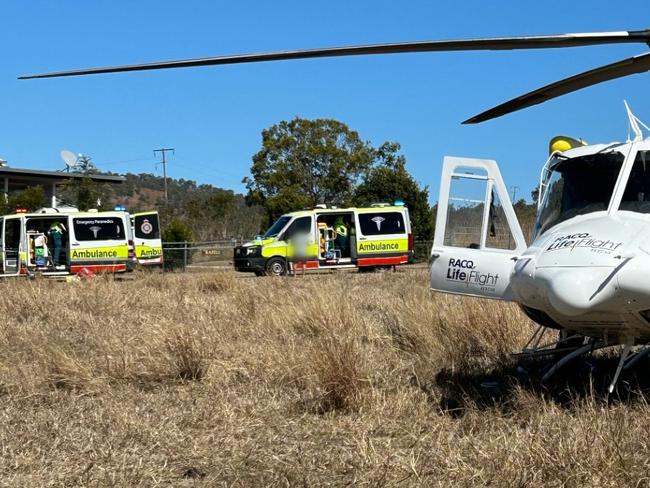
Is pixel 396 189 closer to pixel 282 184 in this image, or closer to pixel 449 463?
pixel 282 184

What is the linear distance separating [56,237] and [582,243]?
22.7 metres

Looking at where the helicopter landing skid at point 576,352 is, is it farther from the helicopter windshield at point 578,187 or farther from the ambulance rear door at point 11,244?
the ambulance rear door at point 11,244

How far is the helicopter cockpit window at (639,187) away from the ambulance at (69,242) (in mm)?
20682

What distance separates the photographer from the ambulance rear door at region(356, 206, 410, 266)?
26953mm

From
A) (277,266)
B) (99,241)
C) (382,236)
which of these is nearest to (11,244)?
(99,241)

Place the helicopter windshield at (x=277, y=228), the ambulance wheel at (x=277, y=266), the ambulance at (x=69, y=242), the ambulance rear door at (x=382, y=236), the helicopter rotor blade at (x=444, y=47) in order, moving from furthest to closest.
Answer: the ambulance rear door at (x=382, y=236) < the helicopter windshield at (x=277, y=228) < the ambulance wheel at (x=277, y=266) < the ambulance at (x=69, y=242) < the helicopter rotor blade at (x=444, y=47)

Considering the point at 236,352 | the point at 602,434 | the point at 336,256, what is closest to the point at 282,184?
the point at 336,256

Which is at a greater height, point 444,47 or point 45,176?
point 45,176

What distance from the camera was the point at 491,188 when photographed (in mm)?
7223

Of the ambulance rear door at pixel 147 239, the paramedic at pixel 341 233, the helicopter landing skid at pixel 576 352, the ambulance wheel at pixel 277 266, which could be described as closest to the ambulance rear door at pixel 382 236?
the paramedic at pixel 341 233

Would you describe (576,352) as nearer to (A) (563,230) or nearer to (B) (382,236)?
(A) (563,230)

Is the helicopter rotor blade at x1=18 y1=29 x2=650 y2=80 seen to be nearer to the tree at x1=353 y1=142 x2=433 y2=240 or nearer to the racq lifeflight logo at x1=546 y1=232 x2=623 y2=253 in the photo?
the racq lifeflight logo at x1=546 y1=232 x2=623 y2=253

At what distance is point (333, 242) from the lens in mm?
27234

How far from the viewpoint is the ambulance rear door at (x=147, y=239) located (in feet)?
89.3
